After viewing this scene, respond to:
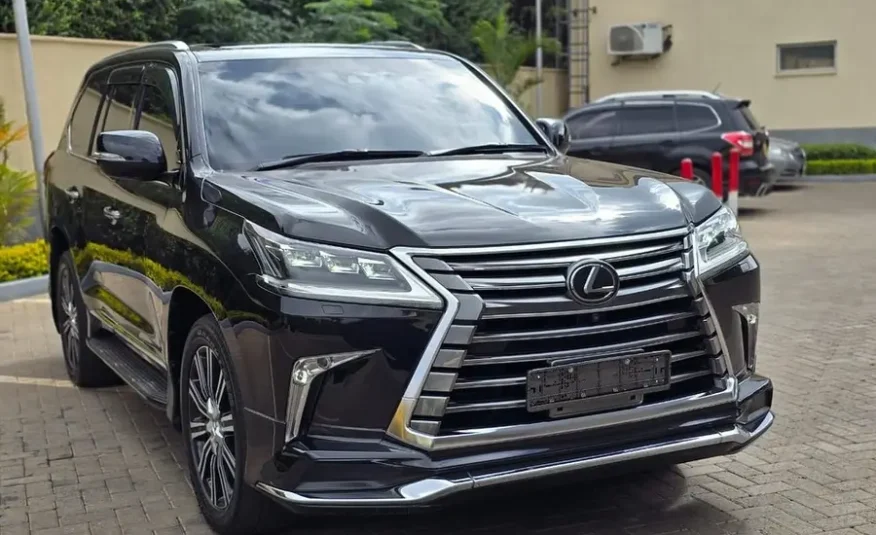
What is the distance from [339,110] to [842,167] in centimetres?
1722

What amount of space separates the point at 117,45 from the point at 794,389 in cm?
1113

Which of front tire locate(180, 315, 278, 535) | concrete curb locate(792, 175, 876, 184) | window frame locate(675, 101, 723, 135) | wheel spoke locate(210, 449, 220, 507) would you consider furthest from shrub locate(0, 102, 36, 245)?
concrete curb locate(792, 175, 876, 184)

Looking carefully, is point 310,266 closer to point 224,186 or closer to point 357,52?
point 224,186

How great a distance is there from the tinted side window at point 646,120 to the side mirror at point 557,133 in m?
9.58

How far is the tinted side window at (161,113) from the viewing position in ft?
15.1

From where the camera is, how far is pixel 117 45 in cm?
1423

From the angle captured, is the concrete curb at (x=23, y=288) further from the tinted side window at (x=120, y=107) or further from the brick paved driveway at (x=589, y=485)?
the tinted side window at (x=120, y=107)

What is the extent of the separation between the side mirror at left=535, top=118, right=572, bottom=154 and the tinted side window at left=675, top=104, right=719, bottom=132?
9484 millimetres

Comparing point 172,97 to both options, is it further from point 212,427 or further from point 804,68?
point 804,68

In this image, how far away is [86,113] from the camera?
638cm

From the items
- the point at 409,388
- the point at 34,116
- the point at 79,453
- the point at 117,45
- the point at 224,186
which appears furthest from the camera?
the point at 117,45

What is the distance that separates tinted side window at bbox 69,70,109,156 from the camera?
6.16 metres

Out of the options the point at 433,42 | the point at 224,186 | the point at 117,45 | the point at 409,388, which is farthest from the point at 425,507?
the point at 433,42

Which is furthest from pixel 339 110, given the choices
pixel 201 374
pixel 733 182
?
pixel 733 182
